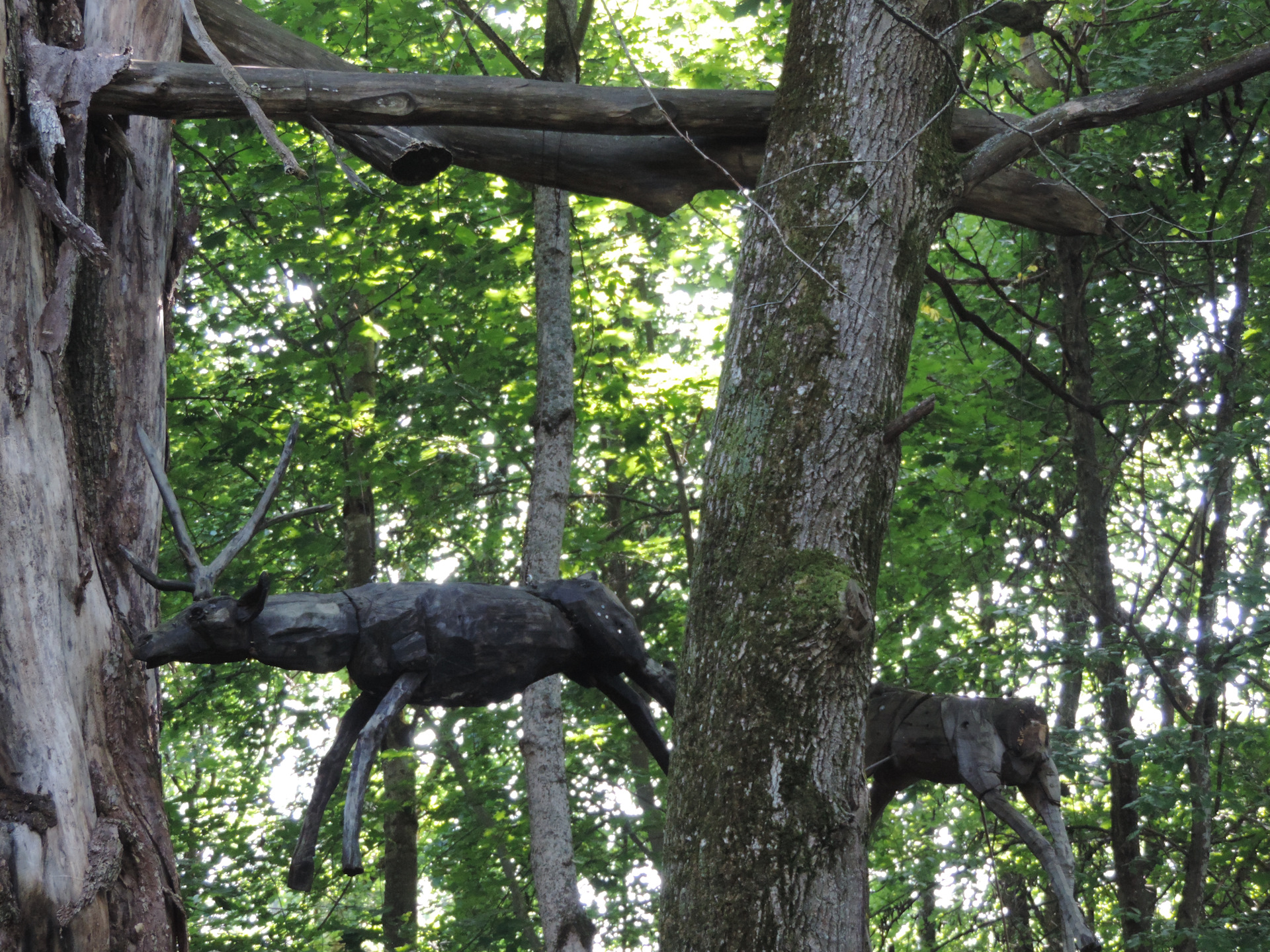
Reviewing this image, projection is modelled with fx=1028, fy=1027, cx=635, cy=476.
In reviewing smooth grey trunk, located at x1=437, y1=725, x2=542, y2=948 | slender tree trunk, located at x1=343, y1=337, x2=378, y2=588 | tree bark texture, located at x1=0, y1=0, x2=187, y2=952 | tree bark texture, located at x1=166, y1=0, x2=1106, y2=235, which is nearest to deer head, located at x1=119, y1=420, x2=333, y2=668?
tree bark texture, located at x1=0, y1=0, x2=187, y2=952

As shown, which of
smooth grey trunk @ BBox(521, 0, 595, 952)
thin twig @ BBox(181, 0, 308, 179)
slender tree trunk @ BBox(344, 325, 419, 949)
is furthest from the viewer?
slender tree trunk @ BBox(344, 325, 419, 949)

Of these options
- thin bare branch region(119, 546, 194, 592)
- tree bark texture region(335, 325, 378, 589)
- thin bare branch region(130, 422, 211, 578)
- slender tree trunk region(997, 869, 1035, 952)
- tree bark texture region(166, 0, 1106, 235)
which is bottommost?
slender tree trunk region(997, 869, 1035, 952)

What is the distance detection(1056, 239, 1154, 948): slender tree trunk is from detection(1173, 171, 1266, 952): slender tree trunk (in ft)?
0.98

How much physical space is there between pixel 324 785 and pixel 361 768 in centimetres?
29

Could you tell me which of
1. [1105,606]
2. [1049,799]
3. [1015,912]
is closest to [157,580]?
[1049,799]

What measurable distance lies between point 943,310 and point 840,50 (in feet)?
20.7

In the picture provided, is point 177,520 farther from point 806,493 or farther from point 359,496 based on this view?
point 359,496

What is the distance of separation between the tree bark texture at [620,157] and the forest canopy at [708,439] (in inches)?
41.2

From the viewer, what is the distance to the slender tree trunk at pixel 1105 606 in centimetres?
630

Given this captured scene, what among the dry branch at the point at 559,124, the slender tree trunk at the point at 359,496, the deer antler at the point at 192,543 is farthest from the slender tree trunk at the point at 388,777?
the deer antler at the point at 192,543

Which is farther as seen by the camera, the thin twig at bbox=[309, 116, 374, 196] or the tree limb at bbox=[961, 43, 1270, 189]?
the tree limb at bbox=[961, 43, 1270, 189]

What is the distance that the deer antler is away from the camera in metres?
3.06

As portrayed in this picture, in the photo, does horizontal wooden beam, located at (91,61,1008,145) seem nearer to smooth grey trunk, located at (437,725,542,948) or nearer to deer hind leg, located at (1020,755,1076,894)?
deer hind leg, located at (1020,755,1076,894)

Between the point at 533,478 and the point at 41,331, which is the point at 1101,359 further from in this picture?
the point at 41,331
